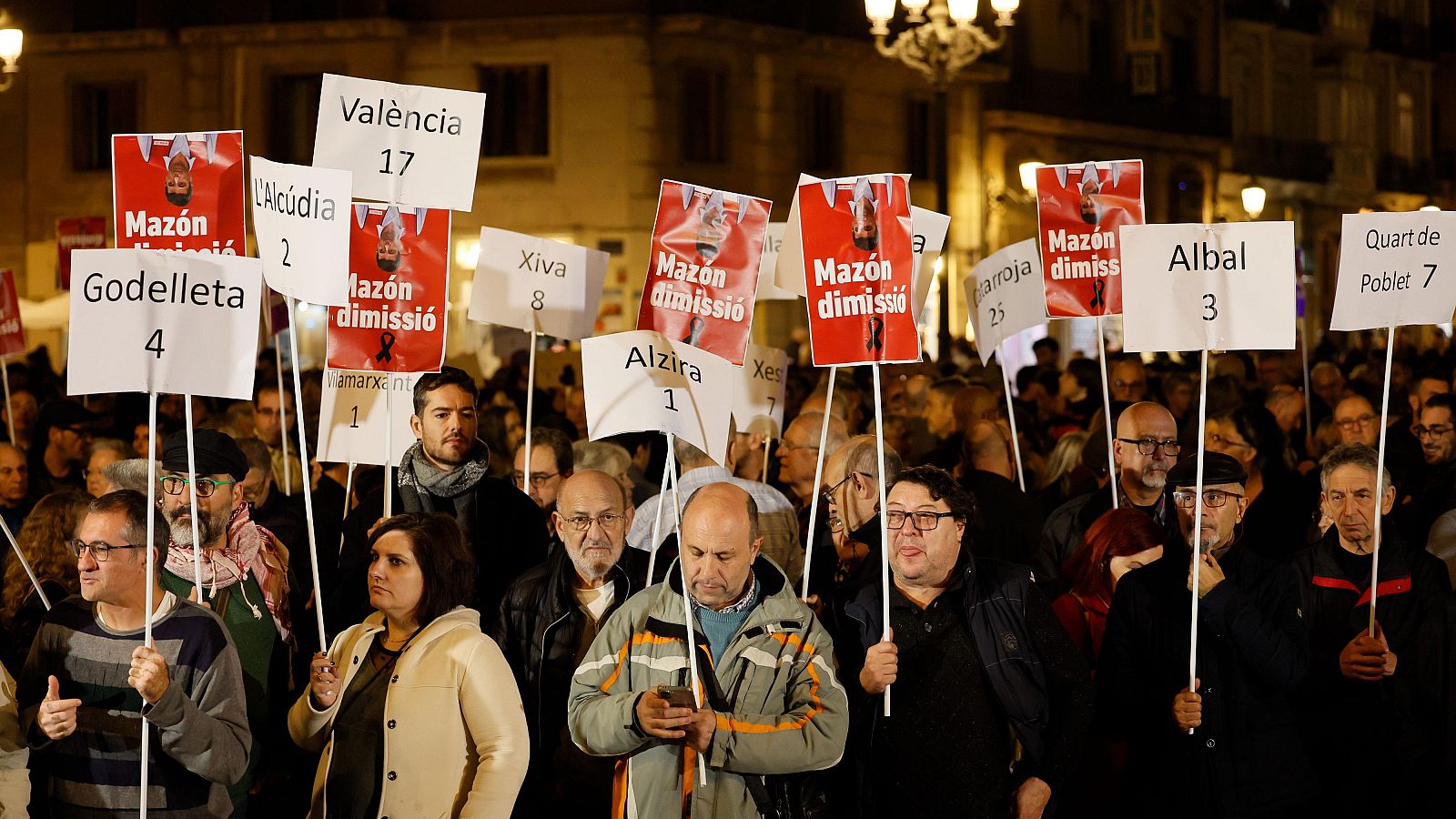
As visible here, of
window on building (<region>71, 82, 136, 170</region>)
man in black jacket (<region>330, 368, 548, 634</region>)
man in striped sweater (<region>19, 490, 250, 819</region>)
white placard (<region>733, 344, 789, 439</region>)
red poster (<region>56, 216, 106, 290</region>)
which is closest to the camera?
man in striped sweater (<region>19, 490, 250, 819</region>)

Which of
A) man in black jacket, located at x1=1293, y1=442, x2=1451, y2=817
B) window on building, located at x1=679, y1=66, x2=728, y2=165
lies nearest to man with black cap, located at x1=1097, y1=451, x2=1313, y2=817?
man in black jacket, located at x1=1293, y1=442, x2=1451, y2=817

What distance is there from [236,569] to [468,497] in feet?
4.44

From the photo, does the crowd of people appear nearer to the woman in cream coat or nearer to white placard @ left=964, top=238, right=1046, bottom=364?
the woman in cream coat

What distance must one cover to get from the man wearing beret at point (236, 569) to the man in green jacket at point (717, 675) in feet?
4.10

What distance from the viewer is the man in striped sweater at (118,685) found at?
534cm

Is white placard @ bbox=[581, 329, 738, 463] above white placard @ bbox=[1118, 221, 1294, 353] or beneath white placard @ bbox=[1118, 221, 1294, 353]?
beneath

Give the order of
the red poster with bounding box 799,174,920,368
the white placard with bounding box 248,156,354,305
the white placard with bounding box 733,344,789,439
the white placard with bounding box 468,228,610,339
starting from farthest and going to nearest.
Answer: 1. the white placard with bounding box 733,344,789,439
2. the white placard with bounding box 468,228,610,339
3. the white placard with bounding box 248,156,354,305
4. the red poster with bounding box 799,174,920,368

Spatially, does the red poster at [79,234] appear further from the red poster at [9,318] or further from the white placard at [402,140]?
the white placard at [402,140]

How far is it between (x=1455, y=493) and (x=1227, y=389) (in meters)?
2.19

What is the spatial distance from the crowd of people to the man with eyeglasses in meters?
0.01

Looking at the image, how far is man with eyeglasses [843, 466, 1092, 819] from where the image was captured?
19.2 feet

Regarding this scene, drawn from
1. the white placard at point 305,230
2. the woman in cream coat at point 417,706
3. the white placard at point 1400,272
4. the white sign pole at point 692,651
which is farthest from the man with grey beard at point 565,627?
the white placard at point 1400,272

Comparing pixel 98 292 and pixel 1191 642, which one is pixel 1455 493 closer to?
pixel 1191 642

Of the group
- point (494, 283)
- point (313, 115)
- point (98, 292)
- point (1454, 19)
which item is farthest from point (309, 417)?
point (1454, 19)
